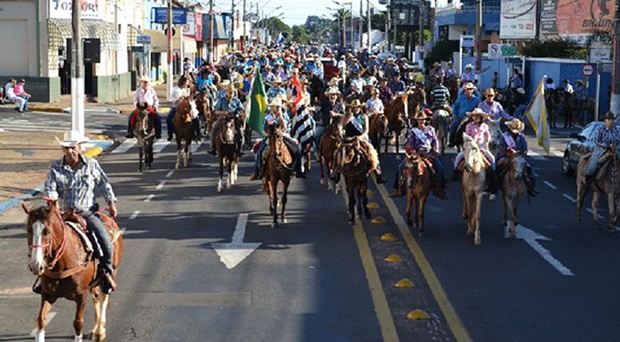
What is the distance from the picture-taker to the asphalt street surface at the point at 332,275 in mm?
12266

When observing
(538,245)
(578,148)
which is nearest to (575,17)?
(578,148)

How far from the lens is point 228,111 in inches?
929

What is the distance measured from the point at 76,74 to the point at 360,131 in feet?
43.9

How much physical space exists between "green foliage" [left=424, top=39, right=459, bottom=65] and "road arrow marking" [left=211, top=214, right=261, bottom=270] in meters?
67.3

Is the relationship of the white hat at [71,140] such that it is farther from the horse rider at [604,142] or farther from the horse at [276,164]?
the horse rider at [604,142]

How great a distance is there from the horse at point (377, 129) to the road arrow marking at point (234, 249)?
27.4ft

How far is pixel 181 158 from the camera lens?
2741cm

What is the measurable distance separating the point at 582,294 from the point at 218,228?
6.99 meters

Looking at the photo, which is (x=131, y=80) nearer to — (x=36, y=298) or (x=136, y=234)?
(x=136, y=234)

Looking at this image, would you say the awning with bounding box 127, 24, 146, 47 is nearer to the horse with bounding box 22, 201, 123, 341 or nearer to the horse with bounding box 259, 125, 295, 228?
the horse with bounding box 259, 125, 295, 228

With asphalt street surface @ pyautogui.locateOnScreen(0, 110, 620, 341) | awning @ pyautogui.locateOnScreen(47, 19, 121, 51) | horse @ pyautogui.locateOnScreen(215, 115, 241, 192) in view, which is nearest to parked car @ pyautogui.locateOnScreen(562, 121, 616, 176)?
asphalt street surface @ pyautogui.locateOnScreen(0, 110, 620, 341)

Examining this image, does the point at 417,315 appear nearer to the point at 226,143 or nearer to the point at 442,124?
the point at 226,143

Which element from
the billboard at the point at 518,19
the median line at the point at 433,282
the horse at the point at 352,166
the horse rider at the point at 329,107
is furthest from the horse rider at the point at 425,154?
the billboard at the point at 518,19


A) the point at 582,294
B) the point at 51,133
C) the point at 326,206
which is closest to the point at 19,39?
the point at 51,133
